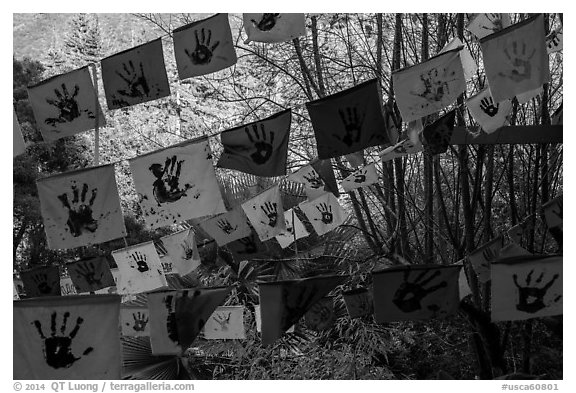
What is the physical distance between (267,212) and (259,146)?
5.77 feet

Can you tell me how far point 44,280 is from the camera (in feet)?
26.3

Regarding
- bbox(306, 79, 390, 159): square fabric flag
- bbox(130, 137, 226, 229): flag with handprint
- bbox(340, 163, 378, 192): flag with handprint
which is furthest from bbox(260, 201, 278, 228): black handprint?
bbox(306, 79, 390, 159): square fabric flag

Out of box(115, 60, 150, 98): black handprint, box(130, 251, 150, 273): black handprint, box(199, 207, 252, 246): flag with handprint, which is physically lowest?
box(130, 251, 150, 273): black handprint

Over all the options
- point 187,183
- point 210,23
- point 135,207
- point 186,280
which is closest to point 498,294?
point 187,183

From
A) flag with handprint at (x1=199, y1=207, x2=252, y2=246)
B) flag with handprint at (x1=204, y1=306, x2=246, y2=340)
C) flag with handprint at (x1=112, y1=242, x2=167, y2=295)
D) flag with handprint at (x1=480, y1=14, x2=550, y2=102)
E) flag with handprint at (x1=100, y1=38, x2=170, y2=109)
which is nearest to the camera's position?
flag with handprint at (x1=480, y1=14, x2=550, y2=102)

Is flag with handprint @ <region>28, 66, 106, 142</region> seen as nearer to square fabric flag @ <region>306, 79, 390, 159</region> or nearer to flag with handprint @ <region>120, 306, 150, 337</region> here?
square fabric flag @ <region>306, 79, 390, 159</region>

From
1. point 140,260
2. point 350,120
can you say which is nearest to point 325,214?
point 140,260

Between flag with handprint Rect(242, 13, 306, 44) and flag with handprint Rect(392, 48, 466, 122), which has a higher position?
flag with handprint Rect(242, 13, 306, 44)

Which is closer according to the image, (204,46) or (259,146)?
(204,46)

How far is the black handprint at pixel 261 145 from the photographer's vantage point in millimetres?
5836

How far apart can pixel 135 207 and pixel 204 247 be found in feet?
26.2

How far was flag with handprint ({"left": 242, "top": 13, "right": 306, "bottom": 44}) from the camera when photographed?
540 cm

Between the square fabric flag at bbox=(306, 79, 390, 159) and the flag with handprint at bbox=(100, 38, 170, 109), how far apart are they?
1.14 meters

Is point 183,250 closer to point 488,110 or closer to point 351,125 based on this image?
point 351,125
